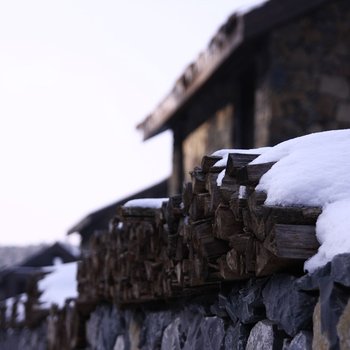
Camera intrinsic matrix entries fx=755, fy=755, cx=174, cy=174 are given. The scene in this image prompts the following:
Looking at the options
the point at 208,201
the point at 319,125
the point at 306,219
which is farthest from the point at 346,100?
the point at 306,219

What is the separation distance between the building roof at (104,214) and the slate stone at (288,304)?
32.4ft

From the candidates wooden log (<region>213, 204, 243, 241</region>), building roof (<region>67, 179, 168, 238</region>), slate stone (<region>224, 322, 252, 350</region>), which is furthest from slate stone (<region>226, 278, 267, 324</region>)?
building roof (<region>67, 179, 168, 238</region>)

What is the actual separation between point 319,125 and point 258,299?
4102 millimetres

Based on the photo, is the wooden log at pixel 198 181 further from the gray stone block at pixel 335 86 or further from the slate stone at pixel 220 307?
the gray stone block at pixel 335 86

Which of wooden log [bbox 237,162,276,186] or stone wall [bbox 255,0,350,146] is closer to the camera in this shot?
wooden log [bbox 237,162,276,186]

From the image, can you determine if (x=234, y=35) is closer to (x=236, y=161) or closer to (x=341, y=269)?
(x=236, y=161)

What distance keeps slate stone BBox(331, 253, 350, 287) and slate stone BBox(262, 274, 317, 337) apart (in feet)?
0.66

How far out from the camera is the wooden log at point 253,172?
7.00 ft

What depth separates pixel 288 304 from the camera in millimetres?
1953

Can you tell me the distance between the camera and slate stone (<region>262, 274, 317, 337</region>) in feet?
6.21

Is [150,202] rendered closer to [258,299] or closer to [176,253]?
[176,253]

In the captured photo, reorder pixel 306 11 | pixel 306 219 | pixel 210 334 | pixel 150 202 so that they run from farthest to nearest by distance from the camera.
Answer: pixel 306 11 < pixel 150 202 < pixel 210 334 < pixel 306 219

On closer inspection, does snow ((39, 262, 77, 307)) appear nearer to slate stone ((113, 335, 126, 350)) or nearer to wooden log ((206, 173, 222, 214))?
slate stone ((113, 335, 126, 350))

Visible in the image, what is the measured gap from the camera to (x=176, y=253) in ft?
10.2
